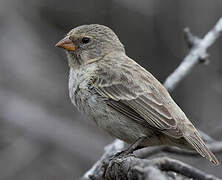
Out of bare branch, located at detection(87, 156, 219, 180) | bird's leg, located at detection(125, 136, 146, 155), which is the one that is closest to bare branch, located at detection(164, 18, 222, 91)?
bird's leg, located at detection(125, 136, 146, 155)

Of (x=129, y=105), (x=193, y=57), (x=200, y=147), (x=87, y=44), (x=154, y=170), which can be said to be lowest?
(x=200, y=147)

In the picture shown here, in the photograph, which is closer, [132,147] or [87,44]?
[132,147]

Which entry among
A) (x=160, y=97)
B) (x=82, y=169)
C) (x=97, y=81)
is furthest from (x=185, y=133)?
(x=82, y=169)

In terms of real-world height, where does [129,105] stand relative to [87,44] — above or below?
below

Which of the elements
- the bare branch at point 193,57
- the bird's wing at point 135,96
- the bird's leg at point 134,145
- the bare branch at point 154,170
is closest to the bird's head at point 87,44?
the bird's wing at point 135,96

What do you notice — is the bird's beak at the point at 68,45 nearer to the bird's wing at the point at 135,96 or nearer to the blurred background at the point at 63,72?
the bird's wing at the point at 135,96

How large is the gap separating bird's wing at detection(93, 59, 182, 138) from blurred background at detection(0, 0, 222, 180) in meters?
4.04

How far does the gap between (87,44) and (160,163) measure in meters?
3.61

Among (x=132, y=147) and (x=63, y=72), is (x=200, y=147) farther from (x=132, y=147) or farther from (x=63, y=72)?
(x=63, y=72)

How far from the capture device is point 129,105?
6.42 metres

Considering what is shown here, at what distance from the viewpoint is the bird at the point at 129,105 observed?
6.16 metres

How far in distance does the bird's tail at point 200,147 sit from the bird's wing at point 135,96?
0.16m

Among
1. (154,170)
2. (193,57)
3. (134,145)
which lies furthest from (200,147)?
(154,170)

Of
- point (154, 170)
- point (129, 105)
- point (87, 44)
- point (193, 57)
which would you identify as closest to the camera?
point (154, 170)
